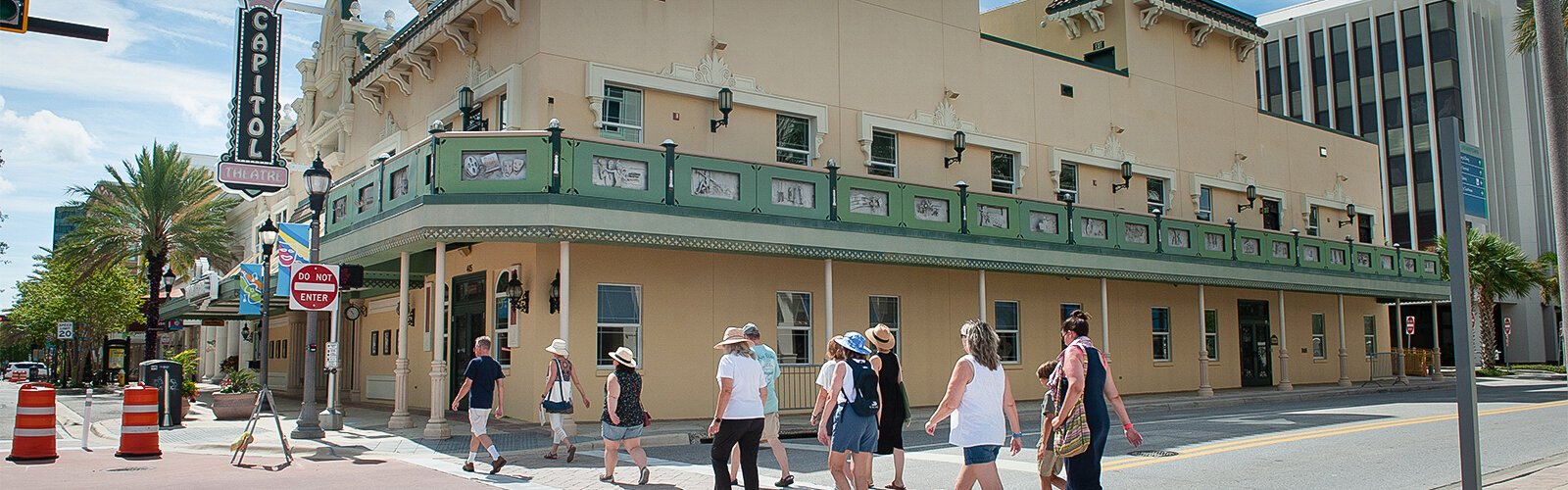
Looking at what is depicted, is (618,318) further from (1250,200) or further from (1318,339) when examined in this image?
(1318,339)

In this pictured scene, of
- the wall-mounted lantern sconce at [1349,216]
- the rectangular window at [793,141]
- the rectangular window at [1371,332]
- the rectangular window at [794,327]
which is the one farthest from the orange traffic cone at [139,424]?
the rectangular window at [1371,332]

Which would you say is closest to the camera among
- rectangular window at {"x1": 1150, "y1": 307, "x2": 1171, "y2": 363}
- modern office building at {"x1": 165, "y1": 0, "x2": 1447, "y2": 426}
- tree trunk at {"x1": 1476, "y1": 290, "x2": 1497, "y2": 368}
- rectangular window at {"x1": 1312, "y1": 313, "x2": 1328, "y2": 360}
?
modern office building at {"x1": 165, "y1": 0, "x2": 1447, "y2": 426}

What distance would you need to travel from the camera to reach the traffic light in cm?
978

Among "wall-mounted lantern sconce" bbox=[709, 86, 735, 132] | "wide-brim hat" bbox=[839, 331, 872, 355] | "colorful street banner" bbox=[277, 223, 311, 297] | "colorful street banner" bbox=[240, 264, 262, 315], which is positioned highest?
"wall-mounted lantern sconce" bbox=[709, 86, 735, 132]

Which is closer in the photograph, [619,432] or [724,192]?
[619,432]

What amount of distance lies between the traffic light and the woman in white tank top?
8.75 m

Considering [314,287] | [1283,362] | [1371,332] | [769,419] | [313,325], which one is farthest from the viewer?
[1371,332]

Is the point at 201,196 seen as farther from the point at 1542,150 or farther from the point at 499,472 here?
the point at 1542,150

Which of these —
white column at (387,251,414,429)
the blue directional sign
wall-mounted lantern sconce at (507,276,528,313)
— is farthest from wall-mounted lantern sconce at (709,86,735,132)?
the blue directional sign

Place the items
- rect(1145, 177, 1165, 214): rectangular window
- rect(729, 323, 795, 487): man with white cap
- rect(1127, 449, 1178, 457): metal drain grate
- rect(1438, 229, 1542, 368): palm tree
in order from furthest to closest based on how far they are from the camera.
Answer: rect(1438, 229, 1542, 368): palm tree → rect(1145, 177, 1165, 214): rectangular window → rect(1127, 449, 1178, 457): metal drain grate → rect(729, 323, 795, 487): man with white cap

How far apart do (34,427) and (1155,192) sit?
23219mm

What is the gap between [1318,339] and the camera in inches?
1248

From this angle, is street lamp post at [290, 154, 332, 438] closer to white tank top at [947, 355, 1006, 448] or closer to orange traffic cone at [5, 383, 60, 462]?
orange traffic cone at [5, 383, 60, 462]

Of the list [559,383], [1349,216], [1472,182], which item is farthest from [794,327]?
[1349,216]
